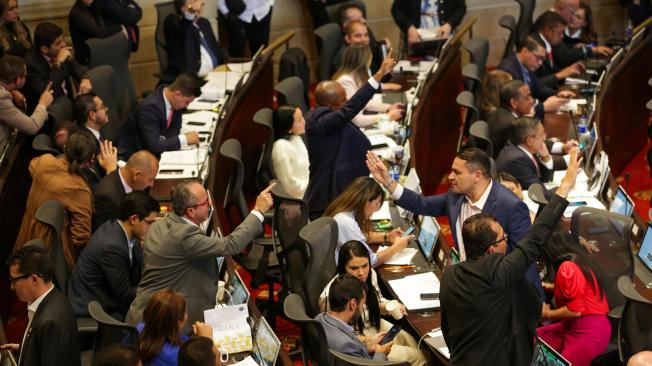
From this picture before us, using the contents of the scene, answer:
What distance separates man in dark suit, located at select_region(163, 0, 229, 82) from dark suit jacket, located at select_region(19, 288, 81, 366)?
4.40 metres

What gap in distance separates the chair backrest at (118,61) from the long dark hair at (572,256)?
4141 mm

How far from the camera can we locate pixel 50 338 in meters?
4.15

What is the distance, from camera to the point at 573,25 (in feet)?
29.8

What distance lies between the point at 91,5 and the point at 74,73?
99 cm

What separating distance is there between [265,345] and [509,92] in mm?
3313

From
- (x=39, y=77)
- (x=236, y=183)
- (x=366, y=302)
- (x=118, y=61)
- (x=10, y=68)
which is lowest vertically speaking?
(x=366, y=302)

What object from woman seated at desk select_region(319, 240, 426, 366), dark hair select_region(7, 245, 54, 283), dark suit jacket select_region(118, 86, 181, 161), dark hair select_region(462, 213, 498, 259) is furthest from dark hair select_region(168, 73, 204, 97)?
dark hair select_region(462, 213, 498, 259)

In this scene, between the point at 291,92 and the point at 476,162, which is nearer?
the point at 476,162

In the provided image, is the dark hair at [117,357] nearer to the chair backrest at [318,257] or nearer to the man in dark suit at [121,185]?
the chair backrest at [318,257]

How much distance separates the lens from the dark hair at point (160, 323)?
4031mm

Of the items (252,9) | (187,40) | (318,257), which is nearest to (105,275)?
(318,257)

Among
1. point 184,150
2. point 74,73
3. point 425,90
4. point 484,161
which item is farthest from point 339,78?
point 484,161

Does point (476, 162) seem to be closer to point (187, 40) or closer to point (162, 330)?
point (162, 330)

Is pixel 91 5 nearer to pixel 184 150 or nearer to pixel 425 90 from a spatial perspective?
pixel 184 150
